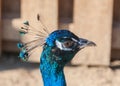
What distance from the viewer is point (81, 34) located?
12.4ft

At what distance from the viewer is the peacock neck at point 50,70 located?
2.10 metres

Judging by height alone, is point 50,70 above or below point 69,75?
above

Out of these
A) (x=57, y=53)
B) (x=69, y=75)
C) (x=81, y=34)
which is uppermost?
(x=57, y=53)

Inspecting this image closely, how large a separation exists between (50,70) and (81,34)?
66.1 inches

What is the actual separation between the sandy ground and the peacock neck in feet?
4.99

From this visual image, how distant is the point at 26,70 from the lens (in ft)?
12.6

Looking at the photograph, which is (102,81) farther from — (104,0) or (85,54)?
(104,0)

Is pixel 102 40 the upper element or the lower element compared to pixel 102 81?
upper

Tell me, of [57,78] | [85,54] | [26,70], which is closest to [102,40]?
[85,54]

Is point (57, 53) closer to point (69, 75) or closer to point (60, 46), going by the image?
point (60, 46)

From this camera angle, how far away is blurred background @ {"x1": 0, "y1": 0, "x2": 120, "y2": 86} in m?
3.72

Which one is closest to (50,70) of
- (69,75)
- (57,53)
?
(57,53)

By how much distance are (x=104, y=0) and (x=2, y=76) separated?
2.97 feet

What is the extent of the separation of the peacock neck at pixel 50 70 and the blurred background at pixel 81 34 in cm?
152
